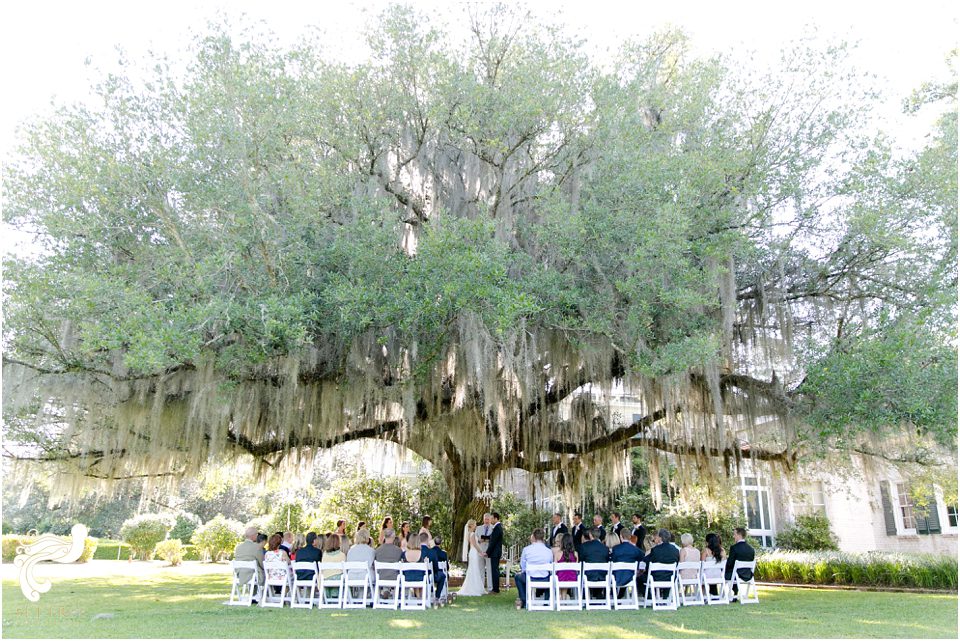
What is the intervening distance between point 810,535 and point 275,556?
1278 cm

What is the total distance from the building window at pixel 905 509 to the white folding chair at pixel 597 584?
1109 cm

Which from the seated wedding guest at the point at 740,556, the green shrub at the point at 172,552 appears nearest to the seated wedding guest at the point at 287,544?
the seated wedding guest at the point at 740,556

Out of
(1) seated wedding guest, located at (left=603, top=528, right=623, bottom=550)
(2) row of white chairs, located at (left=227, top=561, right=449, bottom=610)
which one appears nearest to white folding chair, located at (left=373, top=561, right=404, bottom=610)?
(2) row of white chairs, located at (left=227, top=561, right=449, bottom=610)

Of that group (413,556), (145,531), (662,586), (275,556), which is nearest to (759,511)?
(662,586)

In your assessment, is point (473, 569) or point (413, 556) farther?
point (473, 569)

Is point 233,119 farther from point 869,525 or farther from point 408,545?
point 869,525

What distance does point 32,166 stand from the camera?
25.9 ft

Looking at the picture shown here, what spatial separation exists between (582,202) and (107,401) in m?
6.06

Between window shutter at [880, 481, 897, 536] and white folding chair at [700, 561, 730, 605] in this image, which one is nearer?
white folding chair at [700, 561, 730, 605]

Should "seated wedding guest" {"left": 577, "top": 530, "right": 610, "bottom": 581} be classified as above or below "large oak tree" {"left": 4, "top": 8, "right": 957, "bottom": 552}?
below

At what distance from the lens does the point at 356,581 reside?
7.45 metres

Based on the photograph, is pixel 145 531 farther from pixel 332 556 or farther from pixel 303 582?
pixel 303 582

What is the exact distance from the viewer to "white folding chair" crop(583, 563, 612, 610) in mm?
7264

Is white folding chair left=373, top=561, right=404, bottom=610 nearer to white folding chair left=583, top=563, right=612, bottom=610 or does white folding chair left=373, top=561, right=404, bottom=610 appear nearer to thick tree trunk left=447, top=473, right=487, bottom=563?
white folding chair left=583, top=563, right=612, bottom=610
